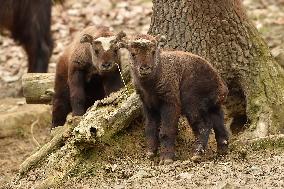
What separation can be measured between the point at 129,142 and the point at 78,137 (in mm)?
620

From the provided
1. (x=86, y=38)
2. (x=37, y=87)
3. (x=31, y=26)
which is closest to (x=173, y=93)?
(x=86, y=38)

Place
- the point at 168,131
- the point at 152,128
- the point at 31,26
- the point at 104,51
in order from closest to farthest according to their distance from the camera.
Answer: the point at 168,131 < the point at 152,128 < the point at 104,51 < the point at 31,26

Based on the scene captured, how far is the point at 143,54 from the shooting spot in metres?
5.91

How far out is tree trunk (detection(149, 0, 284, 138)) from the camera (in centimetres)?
690

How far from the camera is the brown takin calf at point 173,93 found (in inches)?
235

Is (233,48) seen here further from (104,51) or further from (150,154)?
(150,154)

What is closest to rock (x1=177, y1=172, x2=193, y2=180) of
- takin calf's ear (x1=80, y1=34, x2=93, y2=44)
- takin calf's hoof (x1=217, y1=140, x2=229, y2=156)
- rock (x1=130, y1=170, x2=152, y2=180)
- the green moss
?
rock (x1=130, y1=170, x2=152, y2=180)

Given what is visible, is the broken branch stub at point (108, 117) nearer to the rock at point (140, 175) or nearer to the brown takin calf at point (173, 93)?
the brown takin calf at point (173, 93)

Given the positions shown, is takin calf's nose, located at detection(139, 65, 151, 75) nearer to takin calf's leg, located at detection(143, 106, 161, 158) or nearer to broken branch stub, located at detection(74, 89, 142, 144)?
takin calf's leg, located at detection(143, 106, 161, 158)

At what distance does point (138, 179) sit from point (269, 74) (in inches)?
77.7

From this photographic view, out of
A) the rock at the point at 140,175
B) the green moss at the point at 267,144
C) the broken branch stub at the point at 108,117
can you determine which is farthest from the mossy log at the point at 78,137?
the green moss at the point at 267,144

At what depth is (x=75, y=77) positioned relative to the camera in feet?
24.0

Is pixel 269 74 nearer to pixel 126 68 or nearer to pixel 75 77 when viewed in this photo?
pixel 126 68

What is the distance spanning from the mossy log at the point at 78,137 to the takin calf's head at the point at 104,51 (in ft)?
0.94
